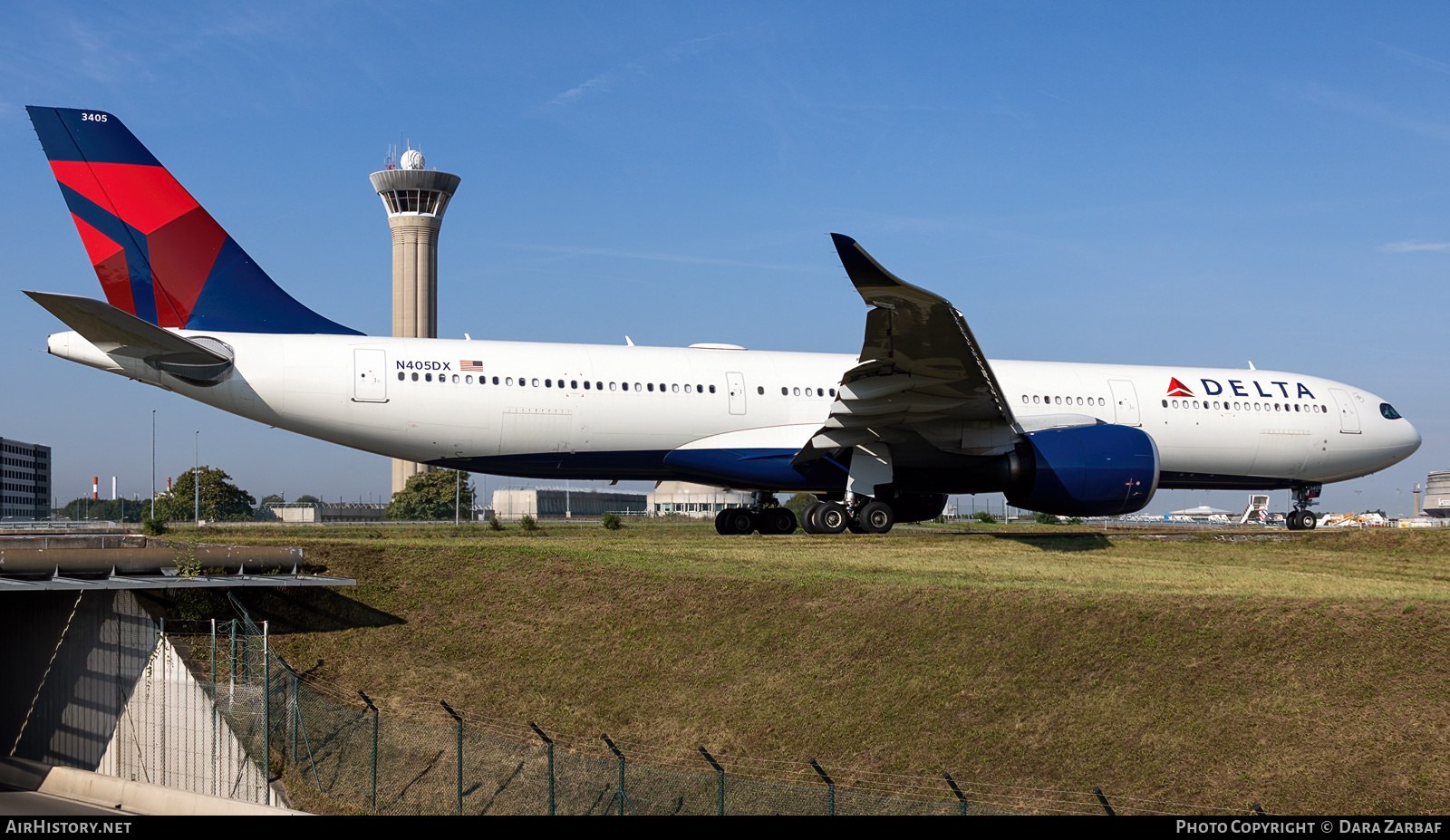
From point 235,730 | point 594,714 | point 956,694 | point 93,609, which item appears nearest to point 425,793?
point 594,714

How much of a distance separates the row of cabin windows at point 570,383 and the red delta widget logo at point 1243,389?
10.1 m

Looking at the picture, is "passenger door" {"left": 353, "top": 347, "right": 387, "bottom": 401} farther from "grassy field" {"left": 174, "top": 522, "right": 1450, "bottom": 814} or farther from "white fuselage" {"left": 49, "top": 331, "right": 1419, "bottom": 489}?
"grassy field" {"left": 174, "top": 522, "right": 1450, "bottom": 814}

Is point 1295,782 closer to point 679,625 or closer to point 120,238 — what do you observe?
point 679,625

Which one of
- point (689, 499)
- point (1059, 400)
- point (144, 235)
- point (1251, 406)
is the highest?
point (144, 235)

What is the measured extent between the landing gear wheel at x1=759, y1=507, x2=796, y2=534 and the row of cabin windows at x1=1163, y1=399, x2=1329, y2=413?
8269 millimetres

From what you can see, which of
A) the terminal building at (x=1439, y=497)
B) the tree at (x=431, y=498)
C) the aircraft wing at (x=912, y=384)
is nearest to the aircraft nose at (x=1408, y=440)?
the aircraft wing at (x=912, y=384)

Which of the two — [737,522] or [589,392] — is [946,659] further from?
[737,522]

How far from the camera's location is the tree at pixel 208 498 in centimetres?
6712

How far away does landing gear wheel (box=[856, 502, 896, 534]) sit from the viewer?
21.0 meters

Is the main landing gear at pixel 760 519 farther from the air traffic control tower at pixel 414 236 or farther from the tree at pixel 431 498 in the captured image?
the air traffic control tower at pixel 414 236

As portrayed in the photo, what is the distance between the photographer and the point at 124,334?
58.9 ft

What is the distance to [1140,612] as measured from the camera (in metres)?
13.3

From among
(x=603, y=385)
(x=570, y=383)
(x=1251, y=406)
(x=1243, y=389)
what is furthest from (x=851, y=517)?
(x=1243, y=389)

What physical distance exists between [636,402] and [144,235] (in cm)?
909
